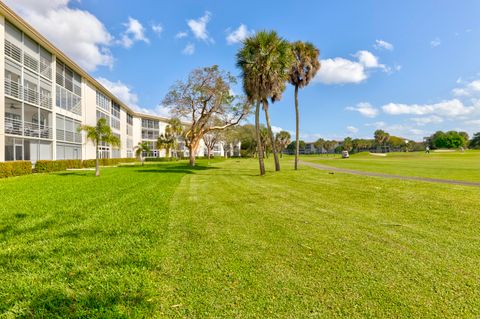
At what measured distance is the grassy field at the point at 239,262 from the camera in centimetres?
286

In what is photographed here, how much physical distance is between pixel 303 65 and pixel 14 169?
2587 cm

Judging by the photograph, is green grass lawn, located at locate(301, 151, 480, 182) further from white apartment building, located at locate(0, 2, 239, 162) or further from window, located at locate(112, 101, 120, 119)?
window, located at locate(112, 101, 120, 119)

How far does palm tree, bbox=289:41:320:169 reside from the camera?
23.1m

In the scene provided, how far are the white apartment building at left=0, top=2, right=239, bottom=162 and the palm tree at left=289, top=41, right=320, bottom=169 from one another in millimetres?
19899

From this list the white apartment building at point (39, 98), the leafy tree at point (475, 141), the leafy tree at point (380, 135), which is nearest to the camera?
the white apartment building at point (39, 98)

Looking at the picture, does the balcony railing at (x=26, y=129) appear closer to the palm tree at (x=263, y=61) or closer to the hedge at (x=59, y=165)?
the hedge at (x=59, y=165)

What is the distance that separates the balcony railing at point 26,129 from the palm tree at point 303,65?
2473 centimetres

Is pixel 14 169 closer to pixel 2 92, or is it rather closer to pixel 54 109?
pixel 2 92

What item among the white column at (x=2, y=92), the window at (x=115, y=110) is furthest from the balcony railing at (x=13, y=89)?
the window at (x=115, y=110)

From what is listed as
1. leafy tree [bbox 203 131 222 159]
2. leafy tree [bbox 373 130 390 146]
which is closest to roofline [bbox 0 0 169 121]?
leafy tree [bbox 203 131 222 159]

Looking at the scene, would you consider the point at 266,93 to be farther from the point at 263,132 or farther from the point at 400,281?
the point at 263,132

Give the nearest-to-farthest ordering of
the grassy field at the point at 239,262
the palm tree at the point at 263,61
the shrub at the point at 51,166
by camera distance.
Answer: the grassy field at the point at 239,262 → the palm tree at the point at 263,61 → the shrub at the point at 51,166

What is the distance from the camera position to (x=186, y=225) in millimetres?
6090

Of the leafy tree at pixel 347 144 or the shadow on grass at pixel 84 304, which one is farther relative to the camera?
the leafy tree at pixel 347 144
